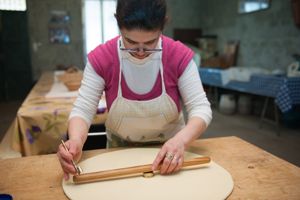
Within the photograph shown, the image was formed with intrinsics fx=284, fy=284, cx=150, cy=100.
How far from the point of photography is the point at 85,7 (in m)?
6.30

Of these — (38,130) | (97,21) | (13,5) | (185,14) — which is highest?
Result: (13,5)

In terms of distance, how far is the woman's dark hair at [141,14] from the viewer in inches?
33.1

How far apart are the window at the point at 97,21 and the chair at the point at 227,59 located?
7.23ft

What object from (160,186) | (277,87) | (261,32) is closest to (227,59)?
(261,32)

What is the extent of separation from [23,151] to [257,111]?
3.73 meters

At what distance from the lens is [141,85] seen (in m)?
1.04

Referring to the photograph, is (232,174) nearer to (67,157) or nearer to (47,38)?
(67,157)

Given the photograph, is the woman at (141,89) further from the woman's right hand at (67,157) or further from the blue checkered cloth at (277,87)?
the blue checkered cloth at (277,87)

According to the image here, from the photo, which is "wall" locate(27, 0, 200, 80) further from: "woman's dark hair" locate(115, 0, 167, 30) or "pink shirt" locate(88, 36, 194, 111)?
"woman's dark hair" locate(115, 0, 167, 30)

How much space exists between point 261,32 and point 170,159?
14.4ft

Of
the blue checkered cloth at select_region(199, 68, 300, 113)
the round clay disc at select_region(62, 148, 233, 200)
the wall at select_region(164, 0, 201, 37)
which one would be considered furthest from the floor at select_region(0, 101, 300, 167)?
the wall at select_region(164, 0, 201, 37)

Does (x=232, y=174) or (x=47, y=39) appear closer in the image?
(x=232, y=174)

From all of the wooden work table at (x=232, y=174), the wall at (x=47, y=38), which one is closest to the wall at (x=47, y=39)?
the wall at (x=47, y=38)

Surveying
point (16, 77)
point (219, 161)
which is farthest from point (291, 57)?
point (16, 77)
